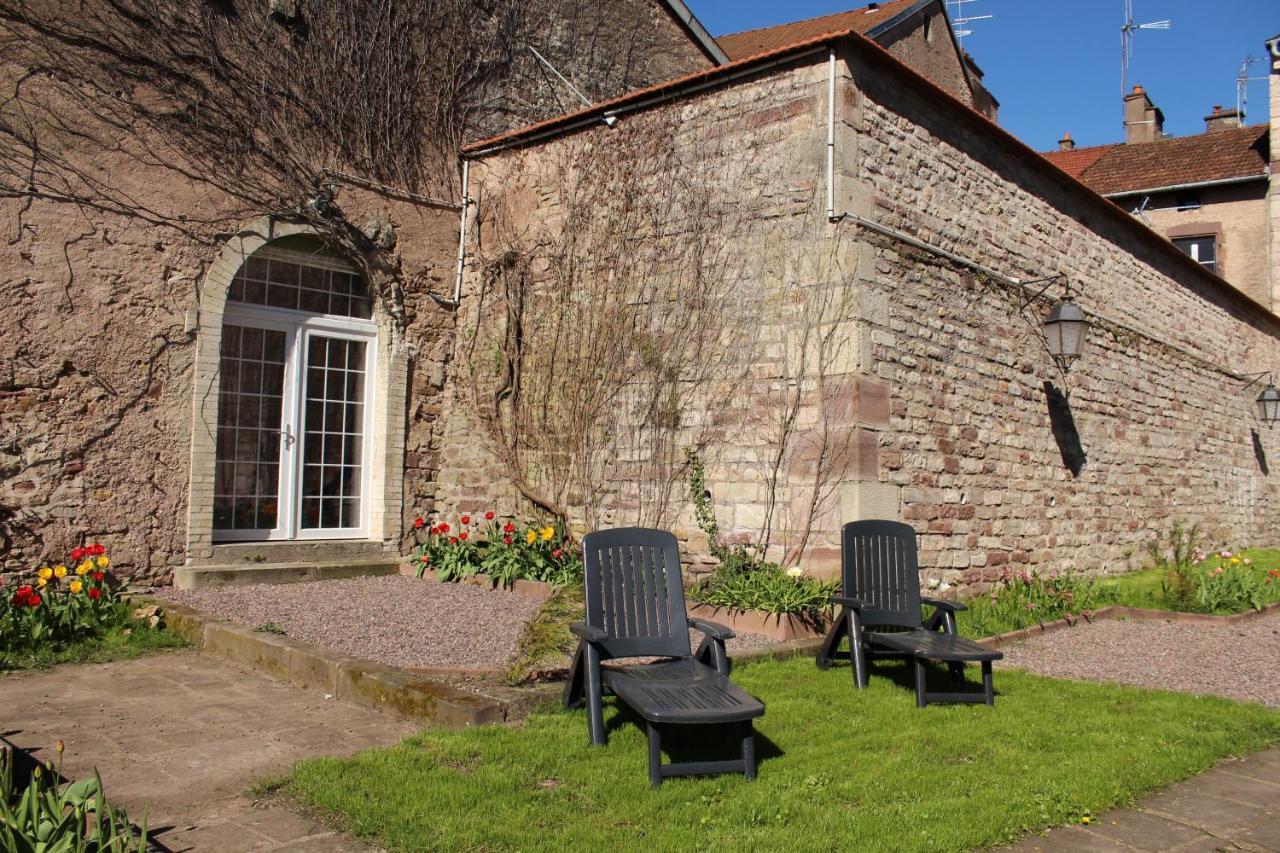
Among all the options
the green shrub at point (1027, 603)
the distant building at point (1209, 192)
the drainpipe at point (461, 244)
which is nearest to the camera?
the green shrub at point (1027, 603)

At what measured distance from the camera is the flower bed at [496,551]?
8.74m

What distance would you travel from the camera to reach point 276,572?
8.42 meters

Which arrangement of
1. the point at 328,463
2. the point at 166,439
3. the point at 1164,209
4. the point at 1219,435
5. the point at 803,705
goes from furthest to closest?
the point at 1164,209 → the point at 1219,435 → the point at 328,463 → the point at 166,439 → the point at 803,705

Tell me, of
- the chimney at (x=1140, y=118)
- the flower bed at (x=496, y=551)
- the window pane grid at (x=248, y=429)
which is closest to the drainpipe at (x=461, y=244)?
the window pane grid at (x=248, y=429)

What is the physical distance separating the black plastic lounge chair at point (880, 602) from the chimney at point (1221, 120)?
2521 cm

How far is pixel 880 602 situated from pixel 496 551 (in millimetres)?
4405

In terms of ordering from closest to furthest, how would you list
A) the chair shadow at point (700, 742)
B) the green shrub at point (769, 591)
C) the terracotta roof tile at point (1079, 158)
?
the chair shadow at point (700, 742) → the green shrub at point (769, 591) → the terracotta roof tile at point (1079, 158)

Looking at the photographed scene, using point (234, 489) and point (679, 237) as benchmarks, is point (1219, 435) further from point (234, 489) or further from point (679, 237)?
point (234, 489)

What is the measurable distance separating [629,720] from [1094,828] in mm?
2004

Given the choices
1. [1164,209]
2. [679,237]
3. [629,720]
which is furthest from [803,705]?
[1164,209]

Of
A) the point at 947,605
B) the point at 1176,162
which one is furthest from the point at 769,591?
the point at 1176,162

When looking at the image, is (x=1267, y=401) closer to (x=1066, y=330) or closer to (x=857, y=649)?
(x=1066, y=330)

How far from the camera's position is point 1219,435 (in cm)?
1428

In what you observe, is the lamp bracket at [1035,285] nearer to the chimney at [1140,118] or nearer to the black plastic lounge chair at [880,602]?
the black plastic lounge chair at [880,602]
